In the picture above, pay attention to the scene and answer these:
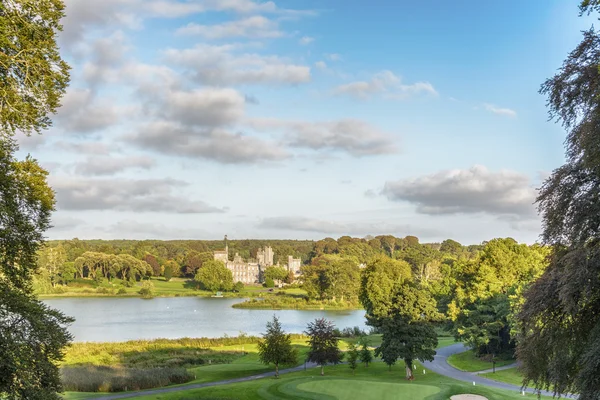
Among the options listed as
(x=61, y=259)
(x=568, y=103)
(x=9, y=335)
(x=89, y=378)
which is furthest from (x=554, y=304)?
(x=61, y=259)

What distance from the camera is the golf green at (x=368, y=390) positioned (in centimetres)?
2428

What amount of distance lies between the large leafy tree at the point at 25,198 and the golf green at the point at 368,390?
692 inches

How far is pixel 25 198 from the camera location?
10.2 meters

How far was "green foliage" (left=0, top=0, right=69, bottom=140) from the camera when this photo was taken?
30.8 feet

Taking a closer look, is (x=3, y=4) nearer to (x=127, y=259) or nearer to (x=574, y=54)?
(x=574, y=54)

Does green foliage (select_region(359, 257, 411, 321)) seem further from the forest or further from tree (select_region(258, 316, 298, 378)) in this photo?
tree (select_region(258, 316, 298, 378))

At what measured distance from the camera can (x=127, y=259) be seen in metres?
120

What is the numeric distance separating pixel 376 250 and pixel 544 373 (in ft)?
603

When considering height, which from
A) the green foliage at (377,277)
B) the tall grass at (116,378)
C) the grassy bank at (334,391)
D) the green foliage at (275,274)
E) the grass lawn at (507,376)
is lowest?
the grass lawn at (507,376)

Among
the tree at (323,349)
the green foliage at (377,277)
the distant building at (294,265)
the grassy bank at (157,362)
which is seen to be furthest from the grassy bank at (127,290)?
the tree at (323,349)

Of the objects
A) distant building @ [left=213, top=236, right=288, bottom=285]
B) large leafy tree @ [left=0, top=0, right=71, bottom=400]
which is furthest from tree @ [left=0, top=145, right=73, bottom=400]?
distant building @ [left=213, top=236, right=288, bottom=285]

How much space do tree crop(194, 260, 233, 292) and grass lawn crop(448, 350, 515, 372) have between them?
280 ft

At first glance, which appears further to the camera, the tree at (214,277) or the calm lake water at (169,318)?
the tree at (214,277)

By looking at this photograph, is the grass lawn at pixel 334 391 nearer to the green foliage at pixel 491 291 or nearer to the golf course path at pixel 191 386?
the golf course path at pixel 191 386
